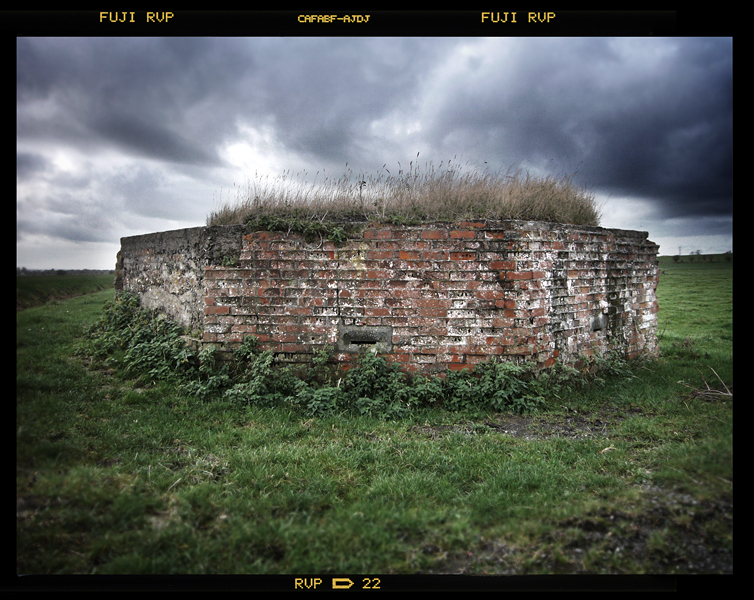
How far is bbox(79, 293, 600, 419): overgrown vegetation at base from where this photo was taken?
3.53 m

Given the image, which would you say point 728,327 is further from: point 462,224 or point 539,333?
point 462,224

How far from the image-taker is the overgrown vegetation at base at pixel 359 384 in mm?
3531

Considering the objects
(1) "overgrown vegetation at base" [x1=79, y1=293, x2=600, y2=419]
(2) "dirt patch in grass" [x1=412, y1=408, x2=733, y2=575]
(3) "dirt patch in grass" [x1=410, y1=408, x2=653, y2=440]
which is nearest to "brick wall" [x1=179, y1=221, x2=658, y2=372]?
(1) "overgrown vegetation at base" [x1=79, y1=293, x2=600, y2=419]

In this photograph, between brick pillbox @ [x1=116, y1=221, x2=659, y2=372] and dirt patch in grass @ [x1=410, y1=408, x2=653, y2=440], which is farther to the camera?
brick pillbox @ [x1=116, y1=221, x2=659, y2=372]

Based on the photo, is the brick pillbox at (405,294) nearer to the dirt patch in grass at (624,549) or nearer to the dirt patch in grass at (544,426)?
the dirt patch in grass at (544,426)

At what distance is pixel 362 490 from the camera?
2.28m

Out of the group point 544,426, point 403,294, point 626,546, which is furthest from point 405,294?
point 626,546

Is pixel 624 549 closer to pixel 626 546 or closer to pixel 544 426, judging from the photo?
pixel 626 546

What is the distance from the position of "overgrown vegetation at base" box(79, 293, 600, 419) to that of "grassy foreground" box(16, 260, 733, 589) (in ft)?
0.68

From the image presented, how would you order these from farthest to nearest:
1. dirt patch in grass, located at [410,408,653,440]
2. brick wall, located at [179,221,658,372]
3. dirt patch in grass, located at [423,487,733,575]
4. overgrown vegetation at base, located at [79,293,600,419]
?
brick wall, located at [179,221,658,372]
overgrown vegetation at base, located at [79,293,600,419]
dirt patch in grass, located at [410,408,653,440]
dirt patch in grass, located at [423,487,733,575]

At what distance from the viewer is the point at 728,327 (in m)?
2.07

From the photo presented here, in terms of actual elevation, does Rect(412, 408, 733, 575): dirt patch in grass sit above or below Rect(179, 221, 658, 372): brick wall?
below

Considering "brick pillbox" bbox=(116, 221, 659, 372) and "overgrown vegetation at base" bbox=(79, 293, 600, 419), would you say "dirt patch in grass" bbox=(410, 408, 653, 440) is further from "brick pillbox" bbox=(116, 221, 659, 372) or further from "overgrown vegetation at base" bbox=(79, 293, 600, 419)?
"brick pillbox" bbox=(116, 221, 659, 372)
